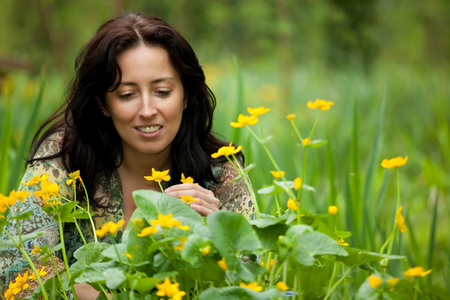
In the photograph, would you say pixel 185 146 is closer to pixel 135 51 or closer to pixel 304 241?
pixel 135 51

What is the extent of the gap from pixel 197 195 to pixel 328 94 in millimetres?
5506

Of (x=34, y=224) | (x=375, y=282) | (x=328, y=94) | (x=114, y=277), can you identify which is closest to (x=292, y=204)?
(x=375, y=282)

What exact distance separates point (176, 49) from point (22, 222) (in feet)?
2.08

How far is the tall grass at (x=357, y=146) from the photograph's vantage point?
1.93m

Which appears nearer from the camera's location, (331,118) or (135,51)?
(135,51)

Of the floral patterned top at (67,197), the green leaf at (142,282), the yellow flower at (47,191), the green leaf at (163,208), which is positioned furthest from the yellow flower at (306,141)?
the floral patterned top at (67,197)

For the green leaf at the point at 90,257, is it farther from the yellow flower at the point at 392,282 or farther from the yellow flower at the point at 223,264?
the yellow flower at the point at 392,282

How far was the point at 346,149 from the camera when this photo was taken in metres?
3.95

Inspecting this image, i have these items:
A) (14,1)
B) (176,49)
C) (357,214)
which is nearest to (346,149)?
(357,214)

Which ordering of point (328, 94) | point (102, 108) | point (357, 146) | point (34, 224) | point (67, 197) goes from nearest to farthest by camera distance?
1. point (34, 224)
2. point (67, 197)
3. point (102, 108)
4. point (357, 146)
5. point (328, 94)

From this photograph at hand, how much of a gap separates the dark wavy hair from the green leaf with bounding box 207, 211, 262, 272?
86 centimetres

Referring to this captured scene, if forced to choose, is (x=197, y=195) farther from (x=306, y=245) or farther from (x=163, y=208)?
(x=306, y=245)

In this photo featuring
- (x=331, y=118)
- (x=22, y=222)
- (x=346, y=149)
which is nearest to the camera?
(x=22, y=222)

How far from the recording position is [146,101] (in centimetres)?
165
